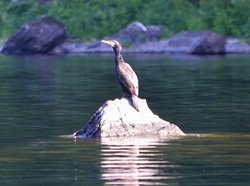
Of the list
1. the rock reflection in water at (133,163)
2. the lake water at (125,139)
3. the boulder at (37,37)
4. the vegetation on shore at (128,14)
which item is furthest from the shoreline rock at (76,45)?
the rock reflection in water at (133,163)

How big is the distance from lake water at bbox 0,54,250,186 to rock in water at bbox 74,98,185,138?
0.37 metres

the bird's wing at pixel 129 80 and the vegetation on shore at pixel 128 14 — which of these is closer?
the bird's wing at pixel 129 80

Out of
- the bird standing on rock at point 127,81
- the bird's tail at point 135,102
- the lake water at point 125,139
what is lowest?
the lake water at point 125,139

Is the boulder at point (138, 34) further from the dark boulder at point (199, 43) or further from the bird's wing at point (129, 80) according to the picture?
the bird's wing at point (129, 80)

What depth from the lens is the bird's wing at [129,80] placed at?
73.5ft

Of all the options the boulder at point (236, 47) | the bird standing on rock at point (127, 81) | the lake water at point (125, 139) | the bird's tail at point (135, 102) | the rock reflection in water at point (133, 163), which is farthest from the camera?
the boulder at point (236, 47)

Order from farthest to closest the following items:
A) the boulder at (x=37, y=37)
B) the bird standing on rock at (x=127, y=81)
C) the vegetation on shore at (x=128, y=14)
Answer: the vegetation on shore at (x=128, y=14)
the boulder at (x=37, y=37)
the bird standing on rock at (x=127, y=81)

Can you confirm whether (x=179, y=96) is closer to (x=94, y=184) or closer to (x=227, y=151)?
(x=227, y=151)

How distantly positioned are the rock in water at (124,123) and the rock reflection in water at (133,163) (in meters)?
0.29

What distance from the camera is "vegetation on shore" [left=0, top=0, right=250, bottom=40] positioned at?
6488 cm

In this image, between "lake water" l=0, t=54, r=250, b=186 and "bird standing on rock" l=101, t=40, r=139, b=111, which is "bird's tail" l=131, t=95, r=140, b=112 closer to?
"bird standing on rock" l=101, t=40, r=139, b=111

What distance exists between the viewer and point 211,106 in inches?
1132

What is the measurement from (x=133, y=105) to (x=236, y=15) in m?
43.7

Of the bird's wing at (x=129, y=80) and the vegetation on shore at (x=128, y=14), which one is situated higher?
the bird's wing at (x=129, y=80)
